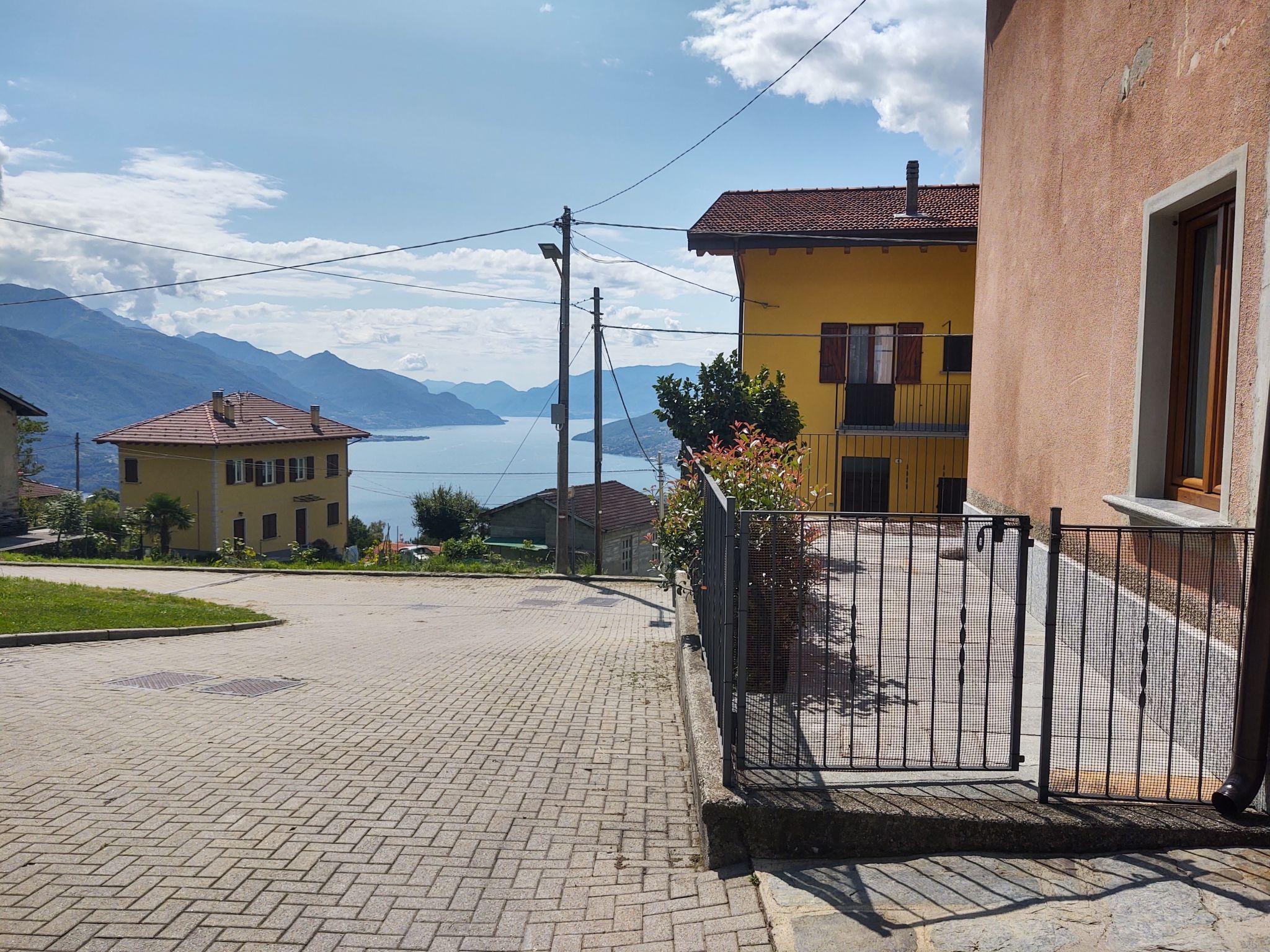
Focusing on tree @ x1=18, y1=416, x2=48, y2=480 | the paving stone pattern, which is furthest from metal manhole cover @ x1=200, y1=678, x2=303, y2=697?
tree @ x1=18, y1=416, x2=48, y2=480

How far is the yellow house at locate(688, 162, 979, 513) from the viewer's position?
1831 cm

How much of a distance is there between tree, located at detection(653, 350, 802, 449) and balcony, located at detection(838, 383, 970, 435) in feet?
10.4

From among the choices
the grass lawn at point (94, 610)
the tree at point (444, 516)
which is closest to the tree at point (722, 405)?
the grass lawn at point (94, 610)

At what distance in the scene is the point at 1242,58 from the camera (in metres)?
4.27

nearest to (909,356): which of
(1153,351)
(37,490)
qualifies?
(1153,351)

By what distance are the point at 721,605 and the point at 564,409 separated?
53.0 ft

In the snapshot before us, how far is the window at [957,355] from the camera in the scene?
59.6ft

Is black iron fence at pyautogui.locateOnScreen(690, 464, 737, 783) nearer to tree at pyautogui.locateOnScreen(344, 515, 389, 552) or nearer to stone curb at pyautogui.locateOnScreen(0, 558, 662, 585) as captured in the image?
stone curb at pyautogui.locateOnScreen(0, 558, 662, 585)

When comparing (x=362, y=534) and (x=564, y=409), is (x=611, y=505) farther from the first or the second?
(x=564, y=409)

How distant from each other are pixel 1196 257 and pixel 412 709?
6170mm

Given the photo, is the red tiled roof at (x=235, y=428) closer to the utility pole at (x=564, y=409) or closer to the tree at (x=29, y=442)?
the tree at (x=29, y=442)

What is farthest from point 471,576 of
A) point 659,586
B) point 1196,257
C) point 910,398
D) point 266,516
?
point 266,516

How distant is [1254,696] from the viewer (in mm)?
3727

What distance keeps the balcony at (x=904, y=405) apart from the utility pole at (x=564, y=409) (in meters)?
6.32
